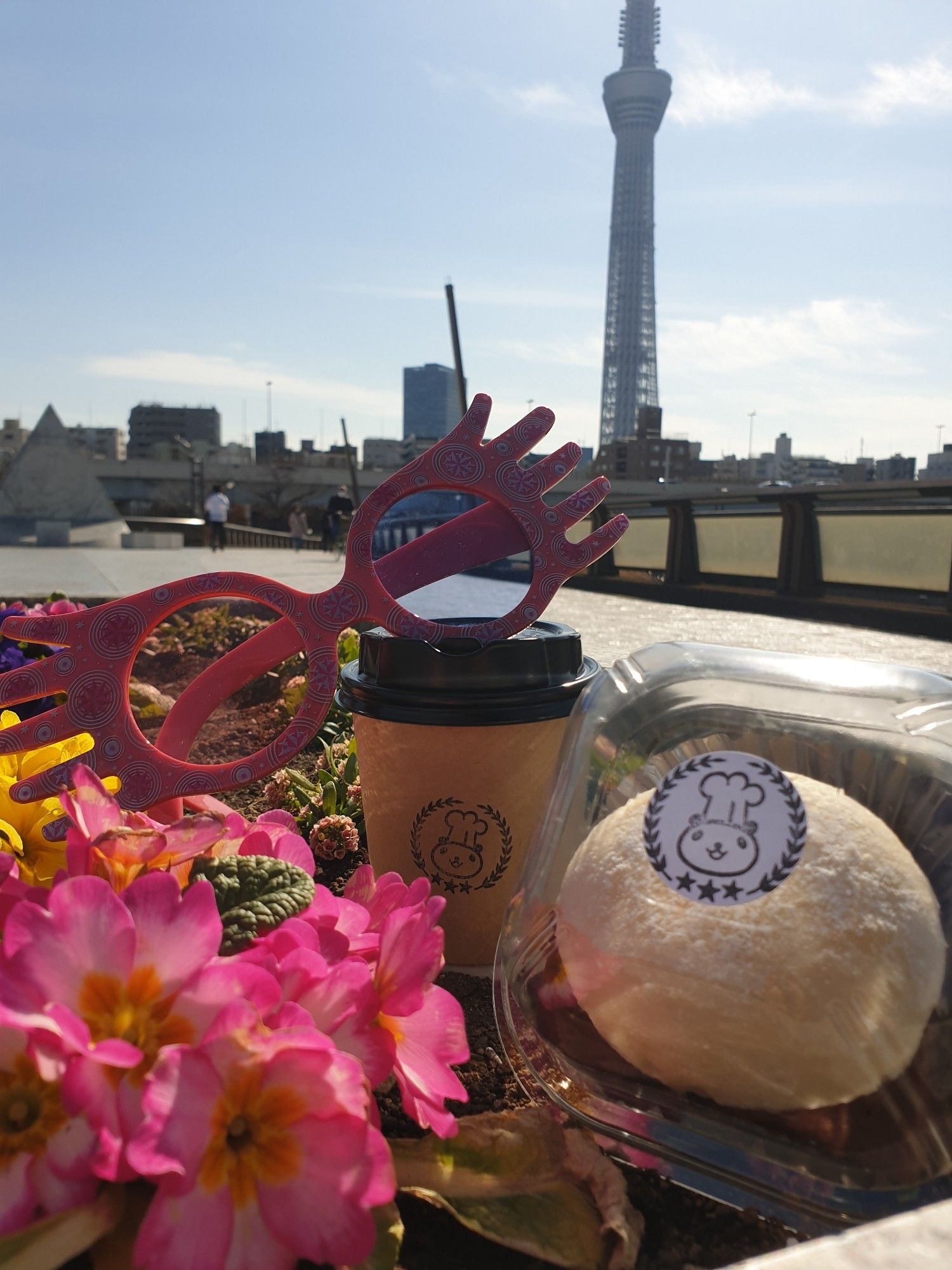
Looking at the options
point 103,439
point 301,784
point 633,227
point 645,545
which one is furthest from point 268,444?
point 301,784

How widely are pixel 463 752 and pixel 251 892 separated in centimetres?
81

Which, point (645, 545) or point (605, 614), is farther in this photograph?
point (645, 545)

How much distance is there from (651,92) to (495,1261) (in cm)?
15726

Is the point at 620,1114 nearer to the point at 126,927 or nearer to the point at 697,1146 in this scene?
the point at 697,1146

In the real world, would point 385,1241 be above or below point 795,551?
below

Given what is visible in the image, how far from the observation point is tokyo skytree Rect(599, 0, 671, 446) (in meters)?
124

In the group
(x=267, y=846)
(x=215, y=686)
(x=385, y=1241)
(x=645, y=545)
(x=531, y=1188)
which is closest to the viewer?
(x=385, y=1241)

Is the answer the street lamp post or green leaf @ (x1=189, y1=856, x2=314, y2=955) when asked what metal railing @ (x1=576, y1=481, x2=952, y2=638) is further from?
the street lamp post

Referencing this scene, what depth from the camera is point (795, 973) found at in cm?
122

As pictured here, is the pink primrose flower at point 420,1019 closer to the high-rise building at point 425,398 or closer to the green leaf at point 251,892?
the green leaf at point 251,892

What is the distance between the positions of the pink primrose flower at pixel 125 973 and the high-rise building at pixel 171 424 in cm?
12975

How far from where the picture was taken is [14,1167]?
0.96 metres

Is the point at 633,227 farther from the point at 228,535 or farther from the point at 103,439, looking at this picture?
the point at 228,535

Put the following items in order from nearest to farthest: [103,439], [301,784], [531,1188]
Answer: [531,1188], [301,784], [103,439]
